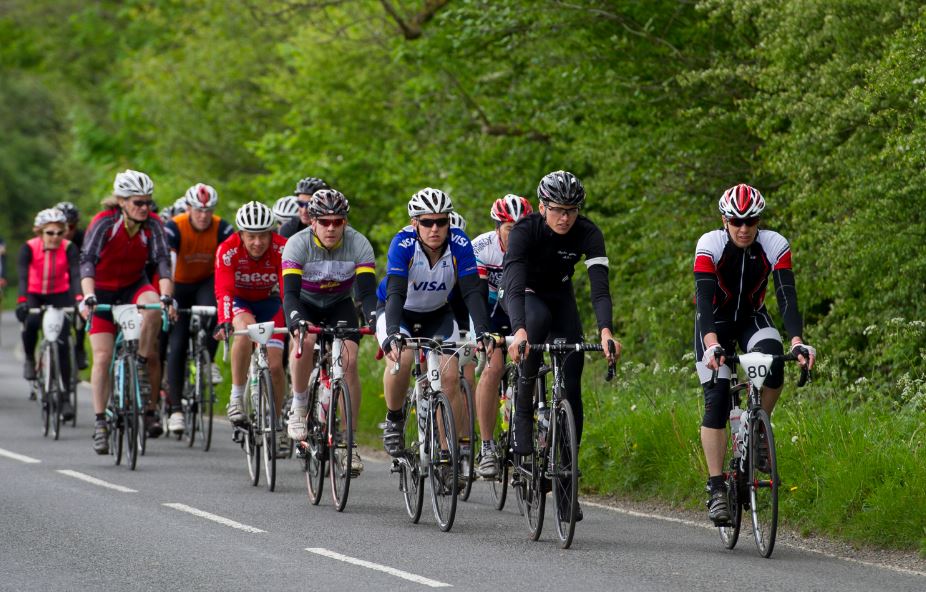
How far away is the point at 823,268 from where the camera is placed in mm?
14117

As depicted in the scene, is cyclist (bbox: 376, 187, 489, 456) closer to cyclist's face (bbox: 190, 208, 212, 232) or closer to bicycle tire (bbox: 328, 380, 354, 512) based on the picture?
bicycle tire (bbox: 328, 380, 354, 512)

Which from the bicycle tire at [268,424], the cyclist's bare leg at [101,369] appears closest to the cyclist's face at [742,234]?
the bicycle tire at [268,424]

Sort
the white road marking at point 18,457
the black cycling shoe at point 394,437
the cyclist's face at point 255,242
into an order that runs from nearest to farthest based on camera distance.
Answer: the black cycling shoe at point 394,437 → the cyclist's face at point 255,242 → the white road marking at point 18,457

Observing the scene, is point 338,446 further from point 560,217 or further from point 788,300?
point 788,300

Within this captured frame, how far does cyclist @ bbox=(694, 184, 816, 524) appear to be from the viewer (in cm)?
890

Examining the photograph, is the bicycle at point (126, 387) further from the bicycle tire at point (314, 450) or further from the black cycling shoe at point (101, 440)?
the bicycle tire at point (314, 450)

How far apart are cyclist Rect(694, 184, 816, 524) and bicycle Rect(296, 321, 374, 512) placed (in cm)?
259

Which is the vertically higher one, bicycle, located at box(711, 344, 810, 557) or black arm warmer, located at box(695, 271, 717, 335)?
black arm warmer, located at box(695, 271, 717, 335)

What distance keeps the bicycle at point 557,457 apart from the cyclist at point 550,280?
106mm

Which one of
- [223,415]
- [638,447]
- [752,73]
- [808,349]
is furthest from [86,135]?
[808,349]

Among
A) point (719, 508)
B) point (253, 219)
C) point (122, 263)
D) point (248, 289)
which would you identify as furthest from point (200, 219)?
point (719, 508)

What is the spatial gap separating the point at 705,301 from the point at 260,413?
4.36 m

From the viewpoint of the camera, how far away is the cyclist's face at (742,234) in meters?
8.95

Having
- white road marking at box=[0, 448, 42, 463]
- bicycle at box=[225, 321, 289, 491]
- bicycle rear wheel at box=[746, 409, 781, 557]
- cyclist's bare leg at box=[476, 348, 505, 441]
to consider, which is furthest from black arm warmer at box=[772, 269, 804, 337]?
white road marking at box=[0, 448, 42, 463]
